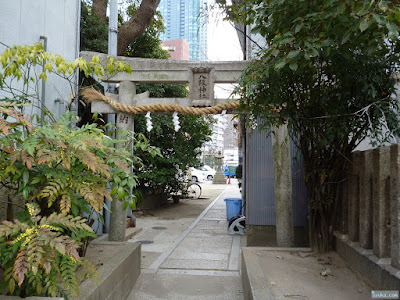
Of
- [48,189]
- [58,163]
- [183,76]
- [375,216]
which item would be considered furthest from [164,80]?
[375,216]

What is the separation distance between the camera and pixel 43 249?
2.51 metres

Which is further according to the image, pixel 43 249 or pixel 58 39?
pixel 58 39

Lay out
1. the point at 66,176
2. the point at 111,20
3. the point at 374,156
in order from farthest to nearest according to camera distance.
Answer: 1. the point at 111,20
2. the point at 374,156
3. the point at 66,176

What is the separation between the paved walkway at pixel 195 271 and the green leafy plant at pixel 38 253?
2.15m

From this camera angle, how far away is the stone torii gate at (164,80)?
6656mm

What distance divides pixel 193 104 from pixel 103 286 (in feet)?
12.9

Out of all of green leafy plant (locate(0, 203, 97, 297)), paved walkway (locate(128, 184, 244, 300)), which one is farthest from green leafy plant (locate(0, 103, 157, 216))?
paved walkway (locate(128, 184, 244, 300))

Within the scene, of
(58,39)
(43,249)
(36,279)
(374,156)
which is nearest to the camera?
(43,249)

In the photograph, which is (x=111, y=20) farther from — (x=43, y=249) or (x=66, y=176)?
(x=43, y=249)

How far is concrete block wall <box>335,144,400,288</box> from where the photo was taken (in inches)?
128

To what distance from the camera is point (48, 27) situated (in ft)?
19.5

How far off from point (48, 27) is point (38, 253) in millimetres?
4838

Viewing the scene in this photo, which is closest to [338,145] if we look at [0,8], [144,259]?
[144,259]

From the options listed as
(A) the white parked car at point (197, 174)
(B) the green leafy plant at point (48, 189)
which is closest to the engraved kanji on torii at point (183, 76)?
(B) the green leafy plant at point (48, 189)
